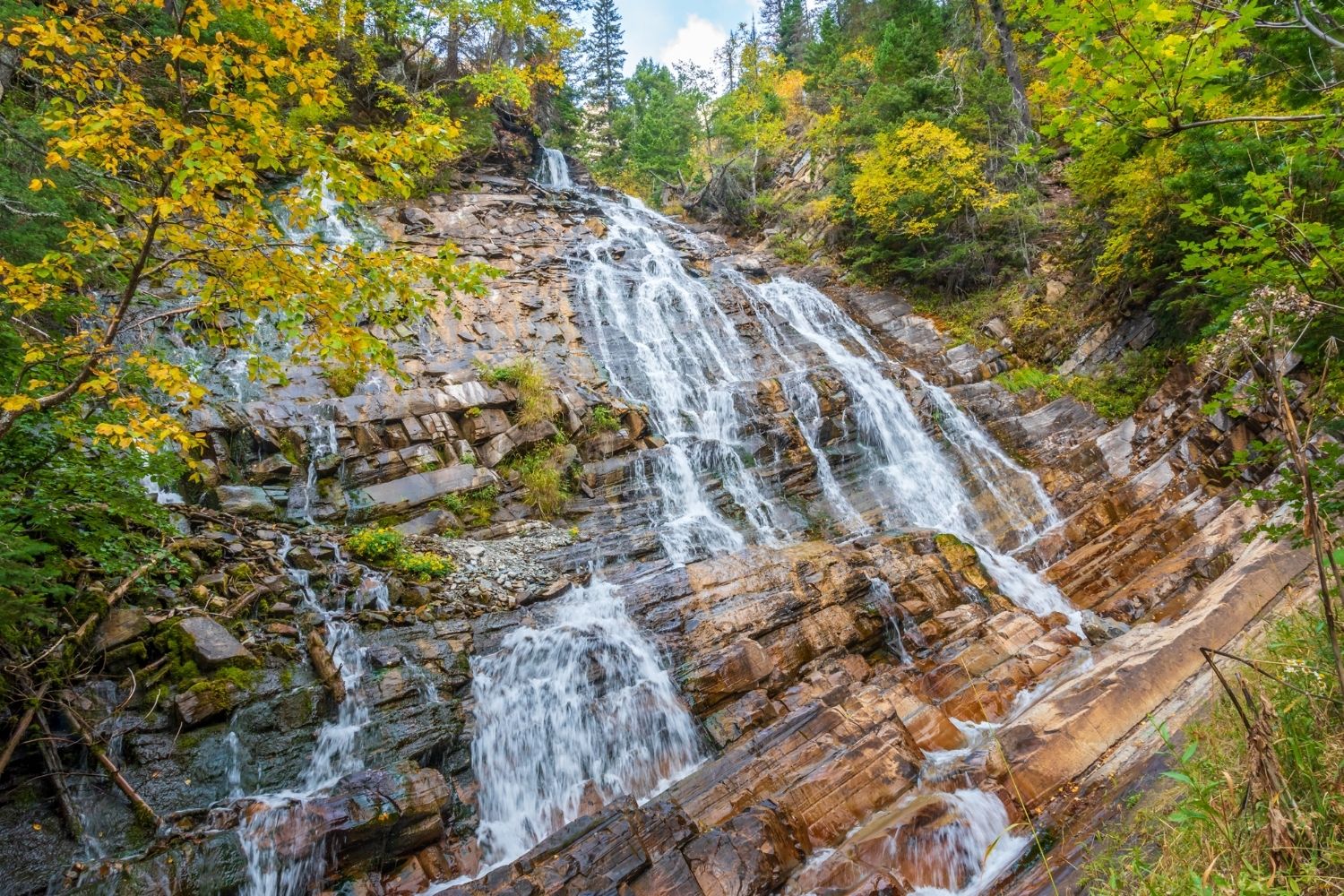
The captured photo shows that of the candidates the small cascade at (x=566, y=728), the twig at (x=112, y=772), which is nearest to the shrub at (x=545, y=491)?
the small cascade at (x=566, y=728)

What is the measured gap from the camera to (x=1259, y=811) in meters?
2.39

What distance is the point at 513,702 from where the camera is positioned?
702 cm

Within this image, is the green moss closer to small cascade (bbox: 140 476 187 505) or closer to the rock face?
the rock face

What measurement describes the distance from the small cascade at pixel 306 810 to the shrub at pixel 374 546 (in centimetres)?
162

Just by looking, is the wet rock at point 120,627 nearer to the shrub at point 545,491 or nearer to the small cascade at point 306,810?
the small cascade at point 306,810

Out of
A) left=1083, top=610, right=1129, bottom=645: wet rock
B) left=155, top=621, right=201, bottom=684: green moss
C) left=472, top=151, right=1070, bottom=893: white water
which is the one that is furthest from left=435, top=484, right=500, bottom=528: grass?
left=1083, top=610, right=1129, bottom=645: wet rock

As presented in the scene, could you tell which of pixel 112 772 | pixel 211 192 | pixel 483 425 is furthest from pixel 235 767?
pixel 483 425

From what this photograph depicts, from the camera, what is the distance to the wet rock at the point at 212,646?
5.99 meters

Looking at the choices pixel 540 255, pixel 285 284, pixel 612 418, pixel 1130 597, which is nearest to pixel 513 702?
pixel 285 284

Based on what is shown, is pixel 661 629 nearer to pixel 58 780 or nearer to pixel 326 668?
pixel 326 668

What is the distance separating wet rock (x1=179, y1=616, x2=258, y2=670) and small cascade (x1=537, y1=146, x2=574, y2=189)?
79.3ft

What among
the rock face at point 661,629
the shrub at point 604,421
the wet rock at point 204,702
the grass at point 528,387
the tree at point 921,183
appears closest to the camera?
the rock face at point 661,629

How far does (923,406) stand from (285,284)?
1441cm

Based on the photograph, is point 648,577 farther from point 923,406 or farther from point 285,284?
point 923,406
